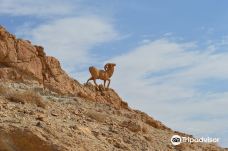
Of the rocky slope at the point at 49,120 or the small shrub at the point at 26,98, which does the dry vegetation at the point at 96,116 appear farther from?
the small shrub at the point at 26,98

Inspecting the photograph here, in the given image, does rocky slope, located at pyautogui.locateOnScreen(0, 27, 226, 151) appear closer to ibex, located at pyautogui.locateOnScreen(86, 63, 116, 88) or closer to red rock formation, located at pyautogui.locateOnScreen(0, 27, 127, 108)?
red rock formation, located at pyautogui.locateOnScreen(0, 27, 127, 108)

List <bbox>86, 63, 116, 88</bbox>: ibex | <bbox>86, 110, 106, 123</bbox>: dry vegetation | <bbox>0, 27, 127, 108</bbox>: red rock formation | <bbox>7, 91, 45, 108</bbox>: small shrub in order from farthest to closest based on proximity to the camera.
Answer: <bbox>86, 63, 116, 88</bbox>: ibex, <bbox>0, 27, 127, 108</bbox>: red rock formation, <bbox>86, 110, 106, 123</bbox>: dry vegetation, <bbox>7, 91, 45, 108</bbox>: small shrub

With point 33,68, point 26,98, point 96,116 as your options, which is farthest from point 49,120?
point 33,68

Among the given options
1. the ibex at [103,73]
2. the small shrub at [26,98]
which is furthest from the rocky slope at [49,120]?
the ibex at [103,73]

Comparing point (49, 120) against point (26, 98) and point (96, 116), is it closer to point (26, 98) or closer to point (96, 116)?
point (26, 98)

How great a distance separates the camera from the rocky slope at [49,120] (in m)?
12.9

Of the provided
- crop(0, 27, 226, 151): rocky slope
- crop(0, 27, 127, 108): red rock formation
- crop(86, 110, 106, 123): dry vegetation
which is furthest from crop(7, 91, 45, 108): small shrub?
crop(0, 27, 127, 108): red rock formation

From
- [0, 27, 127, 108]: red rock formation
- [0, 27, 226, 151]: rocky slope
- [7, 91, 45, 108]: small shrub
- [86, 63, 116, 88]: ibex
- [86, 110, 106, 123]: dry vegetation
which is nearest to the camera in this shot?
[0, 27, 226, 151]: rocky slope

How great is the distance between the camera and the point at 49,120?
47.8 ft

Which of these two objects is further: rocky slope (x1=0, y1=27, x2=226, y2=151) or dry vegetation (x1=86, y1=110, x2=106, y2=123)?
dry vegetation (x1=86, y1=110, x2=106, y2=123)

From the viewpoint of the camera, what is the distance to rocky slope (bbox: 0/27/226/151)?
1285 cm

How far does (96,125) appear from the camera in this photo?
17.0 m

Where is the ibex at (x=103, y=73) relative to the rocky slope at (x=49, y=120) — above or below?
above

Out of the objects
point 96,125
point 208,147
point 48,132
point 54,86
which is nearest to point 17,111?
point 48,132
